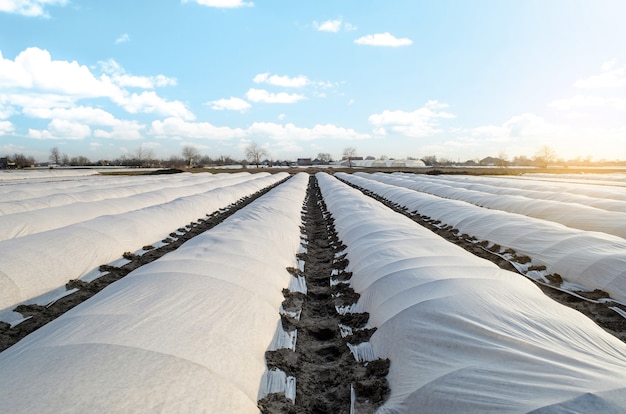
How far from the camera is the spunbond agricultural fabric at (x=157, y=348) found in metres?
2.73

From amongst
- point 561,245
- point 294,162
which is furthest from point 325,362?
point 294,162

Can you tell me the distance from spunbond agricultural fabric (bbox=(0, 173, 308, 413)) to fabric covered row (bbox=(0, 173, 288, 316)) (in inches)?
112

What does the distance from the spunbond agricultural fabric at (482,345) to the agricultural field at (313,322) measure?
2 cm

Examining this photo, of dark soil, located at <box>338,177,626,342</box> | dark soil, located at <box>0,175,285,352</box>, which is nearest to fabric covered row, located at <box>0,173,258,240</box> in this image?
dark soil, located at <box>0,175,285,352</box>

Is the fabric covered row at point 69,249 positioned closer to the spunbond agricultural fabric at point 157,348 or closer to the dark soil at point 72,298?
the dark soil at point 72,298

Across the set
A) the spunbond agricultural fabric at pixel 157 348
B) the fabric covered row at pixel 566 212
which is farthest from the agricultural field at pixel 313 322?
the fabric covered row at pixel 566 212

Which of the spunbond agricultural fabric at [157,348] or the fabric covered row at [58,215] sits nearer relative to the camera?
the spunbond agricultural fabric at [157,348]

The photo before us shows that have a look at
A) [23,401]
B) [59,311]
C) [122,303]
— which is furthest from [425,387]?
[59,311]

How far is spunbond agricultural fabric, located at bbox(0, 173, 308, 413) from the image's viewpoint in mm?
2732

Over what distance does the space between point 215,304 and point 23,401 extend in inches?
83.2

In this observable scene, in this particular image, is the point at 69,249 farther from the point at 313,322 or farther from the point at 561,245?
the point at 561,245

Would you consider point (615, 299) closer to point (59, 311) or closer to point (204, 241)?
point (204, 241)

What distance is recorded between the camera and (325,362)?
4.81m

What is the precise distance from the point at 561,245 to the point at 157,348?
28.4 ft
